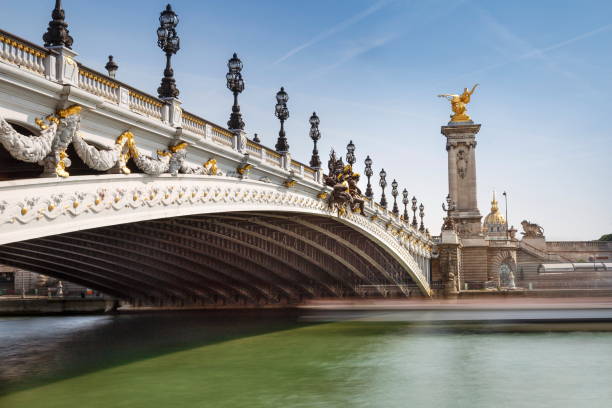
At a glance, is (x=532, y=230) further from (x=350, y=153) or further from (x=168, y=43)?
Result: (x=168, y=43)

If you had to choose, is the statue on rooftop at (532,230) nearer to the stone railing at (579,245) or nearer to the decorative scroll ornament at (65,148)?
the stone railing at (579,245)

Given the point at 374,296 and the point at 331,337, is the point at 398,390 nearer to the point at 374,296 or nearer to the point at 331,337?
the point at 331,337

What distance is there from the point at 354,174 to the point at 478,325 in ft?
38.1

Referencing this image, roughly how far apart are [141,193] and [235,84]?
778cm

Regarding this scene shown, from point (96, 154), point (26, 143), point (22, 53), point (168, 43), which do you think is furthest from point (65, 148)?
point (168, 43)

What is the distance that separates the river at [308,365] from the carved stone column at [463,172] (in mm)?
49540

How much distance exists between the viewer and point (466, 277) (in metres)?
83.4

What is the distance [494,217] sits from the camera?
158m

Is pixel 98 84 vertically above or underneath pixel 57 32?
underneath

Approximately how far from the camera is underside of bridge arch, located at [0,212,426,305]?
32.8m

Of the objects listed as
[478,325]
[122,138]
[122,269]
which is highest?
[122,138]

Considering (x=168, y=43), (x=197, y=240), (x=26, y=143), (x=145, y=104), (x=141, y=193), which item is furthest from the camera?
(x=197, y=240)

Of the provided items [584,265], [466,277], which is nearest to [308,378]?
[466,277]

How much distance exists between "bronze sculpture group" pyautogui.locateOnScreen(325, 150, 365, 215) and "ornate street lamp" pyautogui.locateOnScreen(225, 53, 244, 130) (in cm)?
1080
